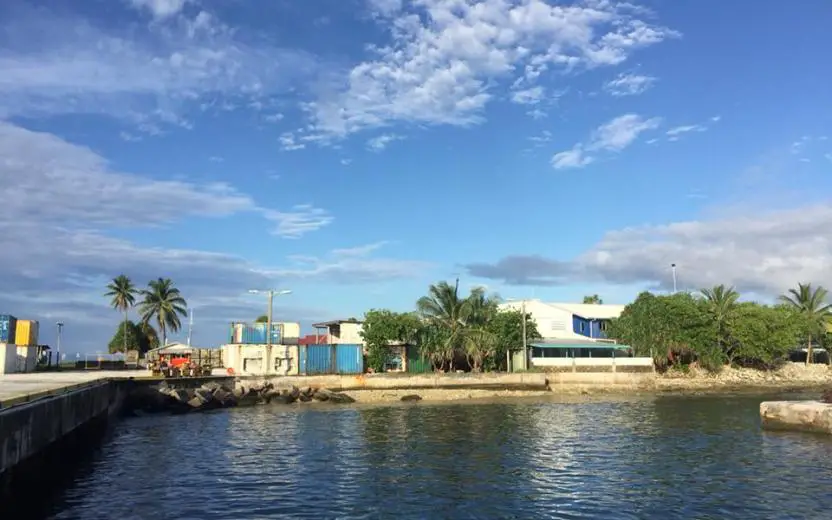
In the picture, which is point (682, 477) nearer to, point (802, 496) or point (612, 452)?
point (802, 496)

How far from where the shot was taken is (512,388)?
63.0 meters

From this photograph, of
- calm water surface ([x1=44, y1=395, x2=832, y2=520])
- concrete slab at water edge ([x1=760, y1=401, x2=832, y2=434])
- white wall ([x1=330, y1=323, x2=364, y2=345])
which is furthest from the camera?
white wall ([x1=330, y1=323, x2=364, y2=345])

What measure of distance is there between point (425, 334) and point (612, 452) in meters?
42.8

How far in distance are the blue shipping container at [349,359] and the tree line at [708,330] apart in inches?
1284

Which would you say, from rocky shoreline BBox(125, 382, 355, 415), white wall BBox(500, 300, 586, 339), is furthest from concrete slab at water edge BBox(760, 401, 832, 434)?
white wall BBox(500, 300, 586, 339)

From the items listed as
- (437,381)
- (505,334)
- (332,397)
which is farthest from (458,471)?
(505,334)

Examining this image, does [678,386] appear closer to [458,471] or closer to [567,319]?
[567,319]

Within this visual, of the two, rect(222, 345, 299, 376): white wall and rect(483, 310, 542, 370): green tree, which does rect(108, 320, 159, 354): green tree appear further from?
rect(483, 310, 542, 370): green tree

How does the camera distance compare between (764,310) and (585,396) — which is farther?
(764,310)

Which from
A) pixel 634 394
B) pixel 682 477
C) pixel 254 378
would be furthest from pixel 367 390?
pixel 682 477

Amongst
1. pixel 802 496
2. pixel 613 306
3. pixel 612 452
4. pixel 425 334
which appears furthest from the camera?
pixel 613 306

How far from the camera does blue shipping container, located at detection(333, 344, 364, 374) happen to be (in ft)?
219

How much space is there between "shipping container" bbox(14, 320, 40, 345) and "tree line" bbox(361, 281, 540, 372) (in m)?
33.9

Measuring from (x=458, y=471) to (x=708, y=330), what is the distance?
5953 cm
